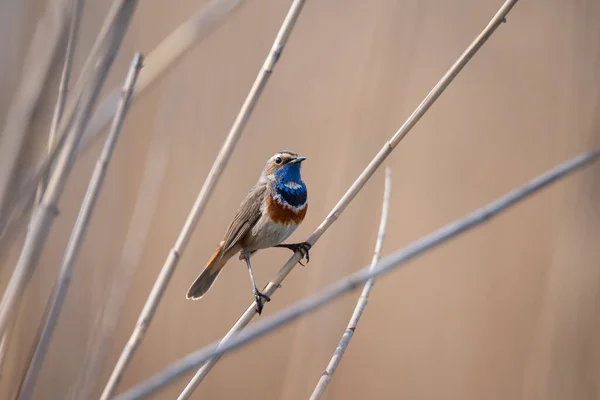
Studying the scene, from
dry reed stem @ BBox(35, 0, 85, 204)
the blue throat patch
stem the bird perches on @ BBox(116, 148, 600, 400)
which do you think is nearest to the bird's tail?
the blue throat patch

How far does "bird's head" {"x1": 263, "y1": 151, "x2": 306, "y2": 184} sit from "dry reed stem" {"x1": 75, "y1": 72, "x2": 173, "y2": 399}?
0.58m

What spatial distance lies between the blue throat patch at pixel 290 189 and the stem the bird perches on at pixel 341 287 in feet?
4.15

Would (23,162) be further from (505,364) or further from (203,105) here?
(505,364)

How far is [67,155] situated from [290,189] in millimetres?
1373

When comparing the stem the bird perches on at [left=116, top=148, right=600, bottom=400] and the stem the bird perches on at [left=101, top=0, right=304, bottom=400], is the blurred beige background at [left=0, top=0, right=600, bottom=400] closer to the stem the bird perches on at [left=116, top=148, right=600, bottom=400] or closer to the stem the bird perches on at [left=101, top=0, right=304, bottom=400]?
the stem the bird perches on at [left=101, top=0, right=304, bottom=400]

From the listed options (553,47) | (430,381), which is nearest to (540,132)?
(553,47)

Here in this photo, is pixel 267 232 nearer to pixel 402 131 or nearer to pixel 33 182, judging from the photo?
pixel 402 131

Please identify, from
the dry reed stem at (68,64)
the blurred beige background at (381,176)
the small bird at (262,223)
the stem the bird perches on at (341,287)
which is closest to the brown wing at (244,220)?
the small bird at (262,223)

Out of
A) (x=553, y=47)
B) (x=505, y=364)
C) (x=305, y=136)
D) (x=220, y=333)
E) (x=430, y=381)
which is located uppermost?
(x=553, y=47)

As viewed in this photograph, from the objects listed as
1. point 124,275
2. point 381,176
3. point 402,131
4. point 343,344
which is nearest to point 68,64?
point 124,275

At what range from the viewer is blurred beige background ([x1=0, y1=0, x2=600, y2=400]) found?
311 centimetres

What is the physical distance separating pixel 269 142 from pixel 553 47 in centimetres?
168

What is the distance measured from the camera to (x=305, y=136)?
3.51 m

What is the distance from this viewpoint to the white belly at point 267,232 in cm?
227
